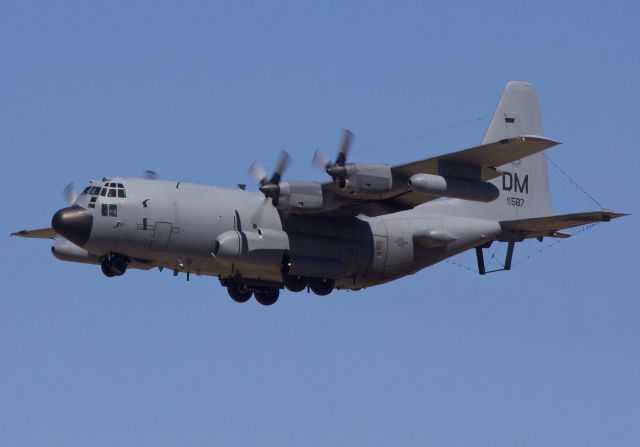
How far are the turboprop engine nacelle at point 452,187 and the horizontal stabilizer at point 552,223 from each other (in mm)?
3226

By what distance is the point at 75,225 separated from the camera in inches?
1254

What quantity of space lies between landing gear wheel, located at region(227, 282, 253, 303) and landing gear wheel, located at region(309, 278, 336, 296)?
1813 millimetres

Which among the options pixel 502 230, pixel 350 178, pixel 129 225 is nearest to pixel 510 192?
pixel 502 230

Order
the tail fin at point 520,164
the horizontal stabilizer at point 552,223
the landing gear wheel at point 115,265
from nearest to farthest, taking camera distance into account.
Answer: the landing gear wheel at point 115,265 < the horizontal stabilizer at point 552,223 < the tail fin at point 520,164

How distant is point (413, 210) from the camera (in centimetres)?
3612

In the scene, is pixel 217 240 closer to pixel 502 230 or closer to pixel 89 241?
pixel 89 241

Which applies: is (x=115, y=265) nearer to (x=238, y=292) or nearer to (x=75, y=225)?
(x=75, y=225)

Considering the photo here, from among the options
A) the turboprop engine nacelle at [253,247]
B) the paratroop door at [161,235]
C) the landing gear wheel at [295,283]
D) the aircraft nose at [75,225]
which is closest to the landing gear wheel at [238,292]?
the landing gear wheel at [295,283]

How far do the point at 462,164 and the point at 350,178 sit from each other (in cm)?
273

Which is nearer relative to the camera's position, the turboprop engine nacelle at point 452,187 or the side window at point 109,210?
the turboprop engine nacelle at point 452,187

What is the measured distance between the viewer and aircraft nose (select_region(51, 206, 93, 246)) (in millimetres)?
31859

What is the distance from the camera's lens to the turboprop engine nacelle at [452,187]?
103 ft

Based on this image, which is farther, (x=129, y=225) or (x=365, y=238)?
(x=365, y=238)

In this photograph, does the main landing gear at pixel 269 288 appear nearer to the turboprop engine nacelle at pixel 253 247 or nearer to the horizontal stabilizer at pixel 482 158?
the turboprop engine nacelle at pixel 253 247
